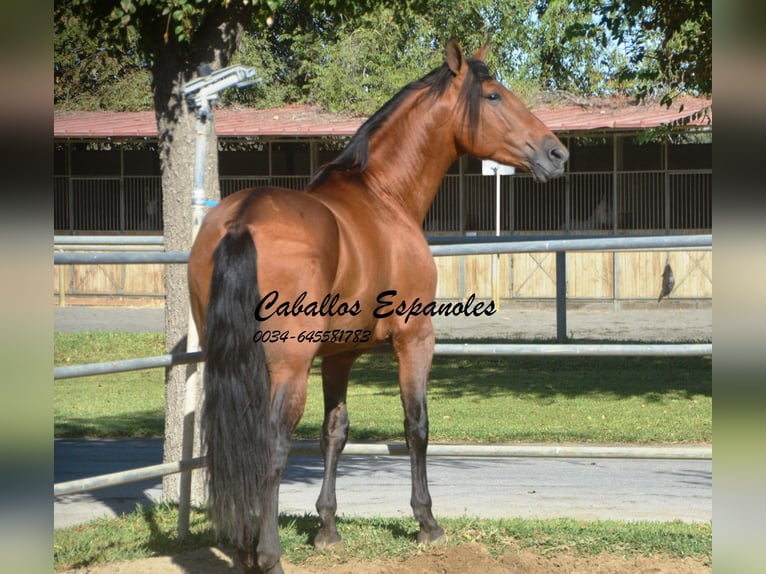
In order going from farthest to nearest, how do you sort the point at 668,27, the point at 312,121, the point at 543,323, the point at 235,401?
the point at 312,121 → the point at 543,323 → the point at 668,27 → the point at 235,401

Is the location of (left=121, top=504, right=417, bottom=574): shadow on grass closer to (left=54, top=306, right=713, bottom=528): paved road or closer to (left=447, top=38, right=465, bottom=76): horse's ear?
(left=54, top=306, right=713, bottom=528): paved road

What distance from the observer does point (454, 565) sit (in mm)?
4309

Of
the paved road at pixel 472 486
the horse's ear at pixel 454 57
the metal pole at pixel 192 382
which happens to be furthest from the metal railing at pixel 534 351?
the paved road at pixel 472 486

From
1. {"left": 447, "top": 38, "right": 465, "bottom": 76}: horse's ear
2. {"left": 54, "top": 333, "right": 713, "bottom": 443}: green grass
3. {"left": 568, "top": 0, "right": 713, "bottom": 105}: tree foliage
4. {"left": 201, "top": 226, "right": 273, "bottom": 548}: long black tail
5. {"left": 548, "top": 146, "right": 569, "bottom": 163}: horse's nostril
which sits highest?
{"left": 568, "top": 0, "right": 713, "bottom": 105}: tree foliage

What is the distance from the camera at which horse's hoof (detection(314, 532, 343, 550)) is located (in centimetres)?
470

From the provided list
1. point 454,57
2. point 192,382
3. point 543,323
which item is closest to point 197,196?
point 192,382

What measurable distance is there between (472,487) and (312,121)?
16490mm

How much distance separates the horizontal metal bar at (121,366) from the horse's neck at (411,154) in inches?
54.5

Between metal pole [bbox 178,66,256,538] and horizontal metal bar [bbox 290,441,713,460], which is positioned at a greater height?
metal pole [bbox 178,66,256,538]

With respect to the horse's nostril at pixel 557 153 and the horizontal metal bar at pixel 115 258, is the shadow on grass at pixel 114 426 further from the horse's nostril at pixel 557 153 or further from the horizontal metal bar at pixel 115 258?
the horse's nostril at pixel 557 153

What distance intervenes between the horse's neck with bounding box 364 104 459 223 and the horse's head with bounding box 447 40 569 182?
163 mm

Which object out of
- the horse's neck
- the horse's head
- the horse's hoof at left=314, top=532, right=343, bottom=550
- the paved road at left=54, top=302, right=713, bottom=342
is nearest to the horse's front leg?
the horse's hoof at left=314, top=532, right=343, bottom=550

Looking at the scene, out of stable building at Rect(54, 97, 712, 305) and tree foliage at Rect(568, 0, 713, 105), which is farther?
stable building at Rect(54, 97, 712, 305)

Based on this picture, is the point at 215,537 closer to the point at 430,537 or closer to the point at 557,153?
the point at 430,537
